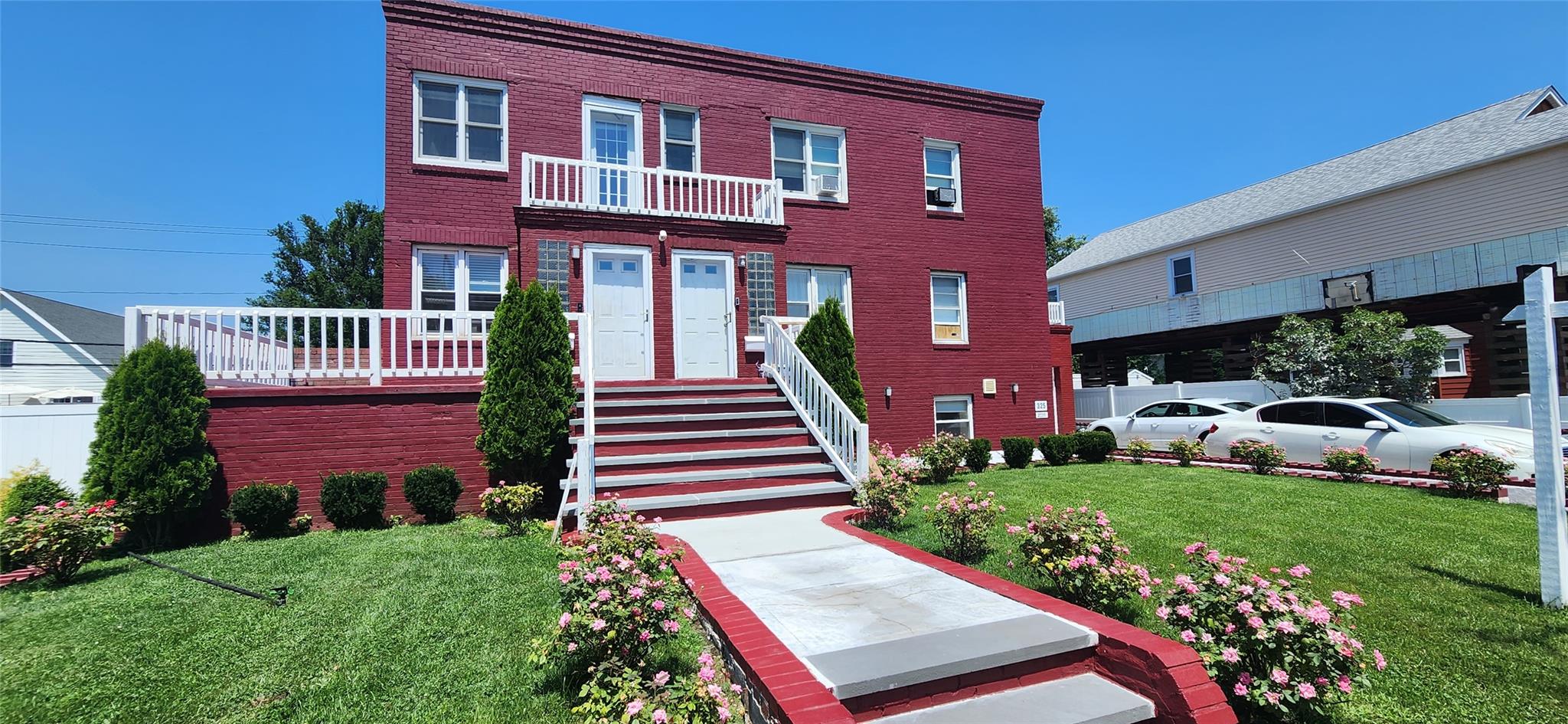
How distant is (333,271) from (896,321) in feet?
140

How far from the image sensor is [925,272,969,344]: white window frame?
15430 mm

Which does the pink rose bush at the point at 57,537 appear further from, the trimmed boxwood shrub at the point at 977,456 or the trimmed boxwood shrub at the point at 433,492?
the trimmed boxwood shrub at the point at 977,456

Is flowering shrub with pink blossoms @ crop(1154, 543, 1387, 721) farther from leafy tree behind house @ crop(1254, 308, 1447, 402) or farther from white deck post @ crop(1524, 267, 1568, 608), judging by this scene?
leafy tree behind house @ crop(1254, 308, 1447, 402)

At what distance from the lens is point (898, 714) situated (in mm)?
3152

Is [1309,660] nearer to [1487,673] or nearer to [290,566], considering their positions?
[1487,673]

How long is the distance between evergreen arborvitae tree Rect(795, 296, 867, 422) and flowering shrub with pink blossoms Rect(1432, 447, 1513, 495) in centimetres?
765

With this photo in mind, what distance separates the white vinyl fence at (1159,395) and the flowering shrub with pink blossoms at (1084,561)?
16.0m

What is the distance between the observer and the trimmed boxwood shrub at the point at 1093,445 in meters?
13.4

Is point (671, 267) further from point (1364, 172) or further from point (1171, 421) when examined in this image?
point (1364, 172)

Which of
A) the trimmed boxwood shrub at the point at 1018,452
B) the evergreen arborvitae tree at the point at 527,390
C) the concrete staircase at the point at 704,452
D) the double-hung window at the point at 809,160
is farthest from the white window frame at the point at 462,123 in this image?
the trimmed boxwood shrub at the point at 1018,452

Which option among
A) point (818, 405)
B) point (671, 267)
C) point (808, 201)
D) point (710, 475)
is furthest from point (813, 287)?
point (710, 475)

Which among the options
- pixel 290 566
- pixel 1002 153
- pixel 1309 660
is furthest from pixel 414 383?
pixel 1002 153

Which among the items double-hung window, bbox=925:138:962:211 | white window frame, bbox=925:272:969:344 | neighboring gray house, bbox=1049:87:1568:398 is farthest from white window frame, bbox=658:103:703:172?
neighboring gray house, bbox=1049:87:1568:398

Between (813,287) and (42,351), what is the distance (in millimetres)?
29028
